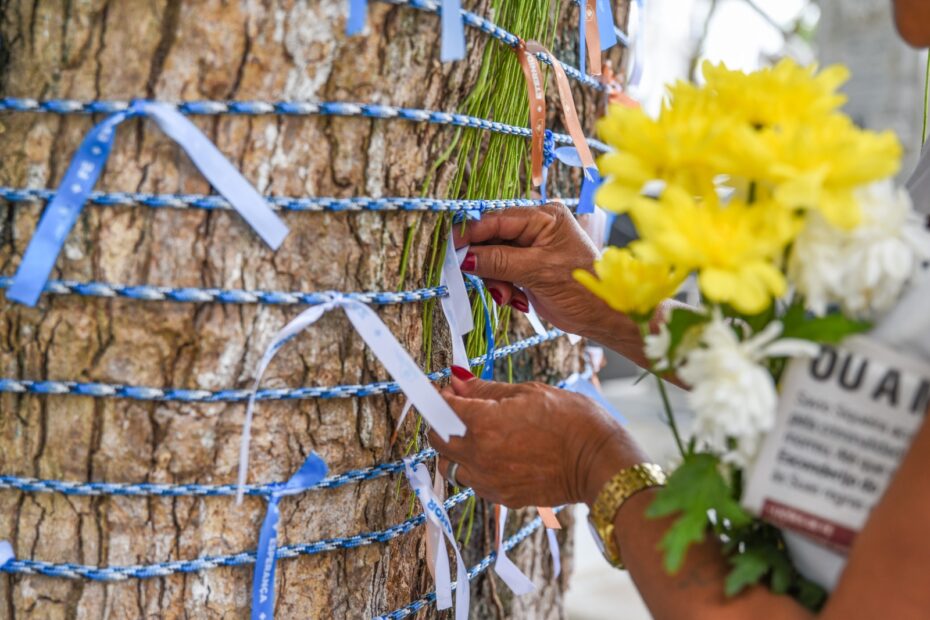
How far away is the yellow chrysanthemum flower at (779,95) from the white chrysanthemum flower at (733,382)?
17 cm

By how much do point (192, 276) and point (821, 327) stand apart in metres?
0.57

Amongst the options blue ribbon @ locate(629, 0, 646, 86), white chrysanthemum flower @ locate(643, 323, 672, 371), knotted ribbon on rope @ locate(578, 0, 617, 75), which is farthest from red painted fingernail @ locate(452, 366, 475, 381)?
blue ribbon @ locate(629, 0, 646, 86)

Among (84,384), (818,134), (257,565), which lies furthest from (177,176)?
(818,134)

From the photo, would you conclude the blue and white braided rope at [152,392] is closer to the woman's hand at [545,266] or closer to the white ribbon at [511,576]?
the woman's hand at [545,266]

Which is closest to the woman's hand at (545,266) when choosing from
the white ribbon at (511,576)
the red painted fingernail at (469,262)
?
the red painted fingernail at (469,262)

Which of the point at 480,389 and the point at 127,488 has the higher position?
the point at 480,389

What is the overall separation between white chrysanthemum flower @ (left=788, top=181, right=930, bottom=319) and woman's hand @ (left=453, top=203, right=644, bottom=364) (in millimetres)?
508

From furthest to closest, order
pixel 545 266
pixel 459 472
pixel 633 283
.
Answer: pixel 545 266 → pixel 459 472 → pixel 633 283

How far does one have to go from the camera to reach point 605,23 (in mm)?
1329

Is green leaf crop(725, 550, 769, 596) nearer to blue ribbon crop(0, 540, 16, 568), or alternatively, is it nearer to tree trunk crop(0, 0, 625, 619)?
tree trunk crop(0, 0, 625, 619)

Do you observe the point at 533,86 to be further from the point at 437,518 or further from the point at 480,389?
the point at 437,518

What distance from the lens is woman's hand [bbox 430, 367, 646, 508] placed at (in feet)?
2.99

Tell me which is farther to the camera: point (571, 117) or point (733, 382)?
point (571, 117)

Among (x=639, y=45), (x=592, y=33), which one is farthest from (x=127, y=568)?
(x=639, y=45)
